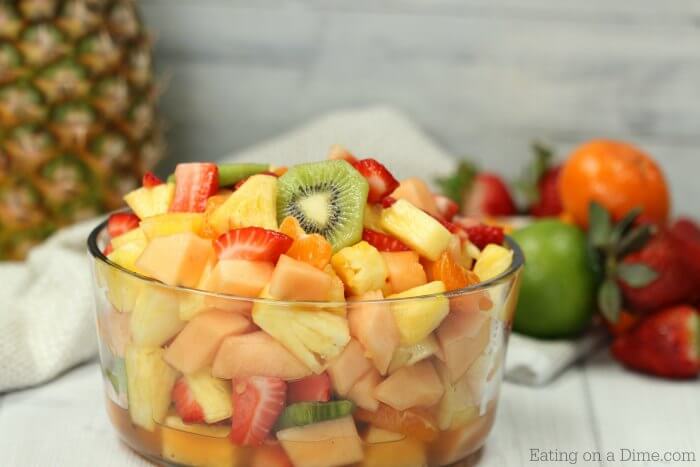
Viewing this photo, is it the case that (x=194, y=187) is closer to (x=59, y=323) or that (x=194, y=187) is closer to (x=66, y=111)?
(x=59, y=323)

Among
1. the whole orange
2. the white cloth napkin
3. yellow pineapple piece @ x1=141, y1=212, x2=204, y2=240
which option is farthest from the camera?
the whole orange

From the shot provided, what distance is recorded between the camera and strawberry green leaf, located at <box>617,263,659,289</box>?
1251 millimetres

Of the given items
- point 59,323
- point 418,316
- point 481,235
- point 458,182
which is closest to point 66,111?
point 59,323

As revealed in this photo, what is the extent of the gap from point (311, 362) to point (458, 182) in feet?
2.86

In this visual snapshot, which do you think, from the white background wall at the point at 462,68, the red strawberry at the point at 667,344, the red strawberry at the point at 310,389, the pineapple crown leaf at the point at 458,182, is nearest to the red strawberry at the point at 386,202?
the red strawberry at the point at 310,389

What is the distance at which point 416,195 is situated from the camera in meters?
1.00

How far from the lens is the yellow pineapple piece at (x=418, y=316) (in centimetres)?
84

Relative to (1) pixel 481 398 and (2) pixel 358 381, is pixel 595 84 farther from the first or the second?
(2) pixel 358 381

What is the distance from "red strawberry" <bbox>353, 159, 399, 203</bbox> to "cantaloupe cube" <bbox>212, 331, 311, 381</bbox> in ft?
0.69

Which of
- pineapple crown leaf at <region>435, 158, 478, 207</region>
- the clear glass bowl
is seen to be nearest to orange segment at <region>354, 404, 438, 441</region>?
the clear glass bowl

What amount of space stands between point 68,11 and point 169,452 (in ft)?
2.70

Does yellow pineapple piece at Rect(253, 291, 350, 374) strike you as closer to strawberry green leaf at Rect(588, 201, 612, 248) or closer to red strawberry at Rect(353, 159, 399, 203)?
red strawberry at Rect(353, 159, 399, 203)

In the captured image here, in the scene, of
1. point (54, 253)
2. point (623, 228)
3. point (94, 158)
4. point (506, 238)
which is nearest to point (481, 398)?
point (506, 238)

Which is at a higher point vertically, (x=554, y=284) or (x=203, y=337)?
(x=203, y=337)
